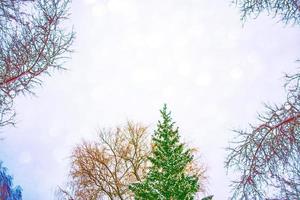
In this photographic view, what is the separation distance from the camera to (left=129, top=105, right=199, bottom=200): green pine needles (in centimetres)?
1568

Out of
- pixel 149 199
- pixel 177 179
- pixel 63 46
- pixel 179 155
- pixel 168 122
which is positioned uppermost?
pixel 168 122

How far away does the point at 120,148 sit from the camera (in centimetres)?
2648

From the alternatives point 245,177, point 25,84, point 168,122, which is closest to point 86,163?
point 168,122

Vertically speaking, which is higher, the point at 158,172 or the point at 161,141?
the point at 161,141

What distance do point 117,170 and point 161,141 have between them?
914 cm

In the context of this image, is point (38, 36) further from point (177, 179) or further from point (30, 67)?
point (177, 179)

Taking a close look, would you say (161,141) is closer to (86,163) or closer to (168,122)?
(168,122)

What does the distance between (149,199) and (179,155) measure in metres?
2.70

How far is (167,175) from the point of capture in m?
16.4

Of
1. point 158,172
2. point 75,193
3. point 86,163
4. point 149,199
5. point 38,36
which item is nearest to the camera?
point 38,36

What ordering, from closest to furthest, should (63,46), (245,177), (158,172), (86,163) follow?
1. (245,177)
2. (63,46)
3. (158,172)
4. (86,163)

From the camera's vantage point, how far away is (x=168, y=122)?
1798 cm

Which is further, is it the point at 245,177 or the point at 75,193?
the point at 75,193

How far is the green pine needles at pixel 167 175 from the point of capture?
15680mm
